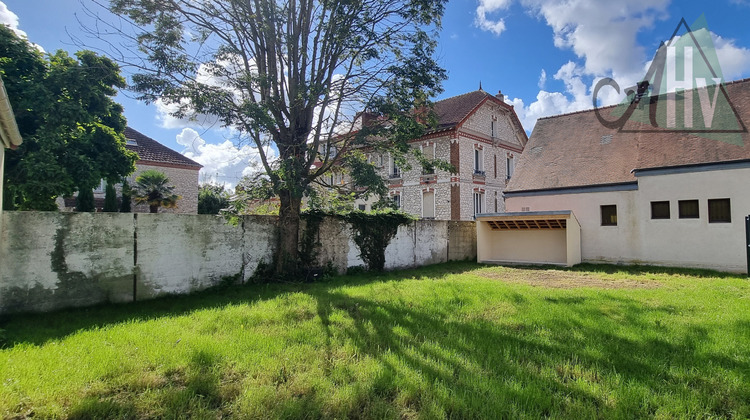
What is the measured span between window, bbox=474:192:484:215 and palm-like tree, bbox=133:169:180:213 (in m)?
17.7

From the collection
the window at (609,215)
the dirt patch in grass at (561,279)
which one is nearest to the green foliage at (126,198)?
the dirt patch in grass at (561,279)

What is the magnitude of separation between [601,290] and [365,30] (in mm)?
8134

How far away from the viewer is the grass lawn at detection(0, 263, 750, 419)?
264cm

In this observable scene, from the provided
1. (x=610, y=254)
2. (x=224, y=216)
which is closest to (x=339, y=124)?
(x=224, y=216)

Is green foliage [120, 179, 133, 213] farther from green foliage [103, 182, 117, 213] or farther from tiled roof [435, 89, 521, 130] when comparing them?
tiled roof [435, 89, 521, 130]

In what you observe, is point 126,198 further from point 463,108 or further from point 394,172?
point 463,108

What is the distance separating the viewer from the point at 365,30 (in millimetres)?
8094

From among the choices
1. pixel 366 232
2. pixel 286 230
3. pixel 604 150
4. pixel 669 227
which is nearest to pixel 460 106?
pixel 604 150

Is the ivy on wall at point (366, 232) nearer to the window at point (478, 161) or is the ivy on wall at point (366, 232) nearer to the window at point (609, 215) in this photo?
the window at point (609, 215)

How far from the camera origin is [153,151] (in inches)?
869

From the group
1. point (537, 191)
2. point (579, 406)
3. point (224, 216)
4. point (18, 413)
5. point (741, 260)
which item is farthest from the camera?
point (537, 191)

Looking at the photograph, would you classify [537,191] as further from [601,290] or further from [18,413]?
[18,413]

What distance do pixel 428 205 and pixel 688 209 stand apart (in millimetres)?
12062

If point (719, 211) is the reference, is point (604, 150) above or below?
above
